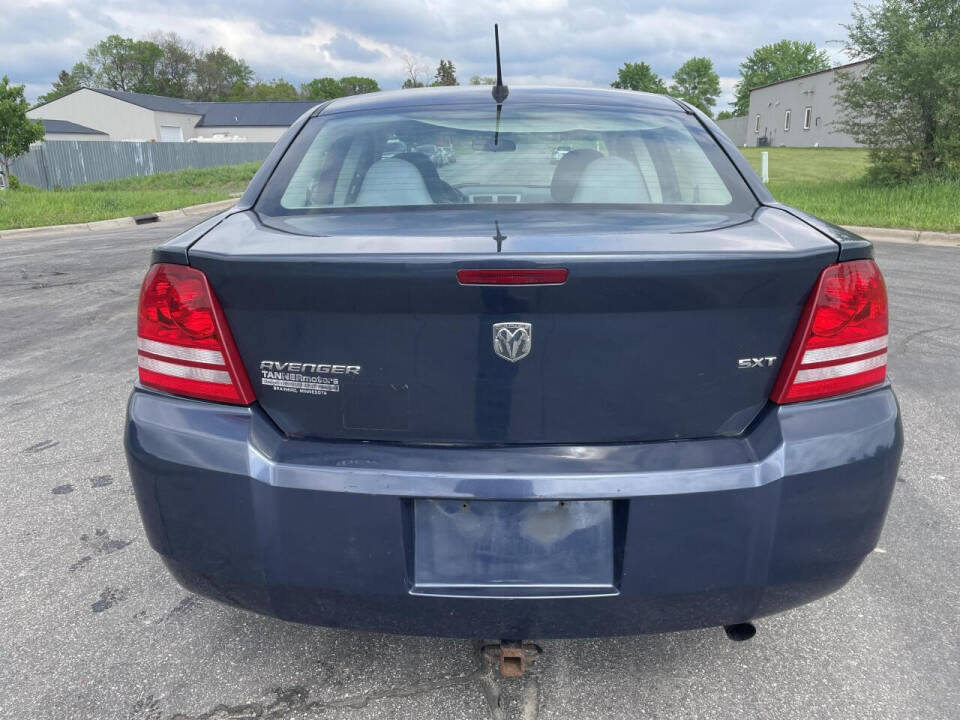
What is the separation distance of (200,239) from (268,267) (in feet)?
0.99

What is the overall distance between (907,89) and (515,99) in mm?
14521

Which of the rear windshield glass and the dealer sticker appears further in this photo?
the rear windshield glass

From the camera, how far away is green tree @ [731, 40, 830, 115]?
87.2m

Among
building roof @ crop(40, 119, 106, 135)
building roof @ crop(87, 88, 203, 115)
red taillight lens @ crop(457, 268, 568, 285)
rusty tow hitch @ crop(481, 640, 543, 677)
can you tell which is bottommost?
rusty tow hitch @ crop(481, 640, 543, 677)

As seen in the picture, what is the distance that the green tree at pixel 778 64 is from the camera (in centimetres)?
8725

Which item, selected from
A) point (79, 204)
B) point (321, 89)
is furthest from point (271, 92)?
point (79, 204)

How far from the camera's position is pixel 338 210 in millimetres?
2061

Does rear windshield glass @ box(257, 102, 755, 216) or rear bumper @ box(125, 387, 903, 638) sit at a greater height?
rear windshield glass @ box(257, 102, 755, 216)

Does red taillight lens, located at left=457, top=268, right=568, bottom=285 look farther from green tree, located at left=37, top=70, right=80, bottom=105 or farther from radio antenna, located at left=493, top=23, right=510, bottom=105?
green tree, located at left=37, top=70, right=80, bottom=105

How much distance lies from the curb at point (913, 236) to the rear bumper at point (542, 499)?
9.94 meters

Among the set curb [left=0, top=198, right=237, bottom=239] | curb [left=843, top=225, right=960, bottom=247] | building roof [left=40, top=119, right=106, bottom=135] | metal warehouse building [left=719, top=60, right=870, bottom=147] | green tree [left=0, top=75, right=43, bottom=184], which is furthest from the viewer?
building roof [left=40, top=119, right=106, bottom=135]

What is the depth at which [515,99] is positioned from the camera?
2598mm

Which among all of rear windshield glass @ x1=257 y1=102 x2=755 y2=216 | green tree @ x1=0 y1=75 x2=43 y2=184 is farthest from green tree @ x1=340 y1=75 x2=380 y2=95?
rear windshield glass @ x1=257 y1=102 x2=755 y2=216

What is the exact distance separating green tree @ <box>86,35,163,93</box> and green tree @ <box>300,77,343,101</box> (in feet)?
57.7
